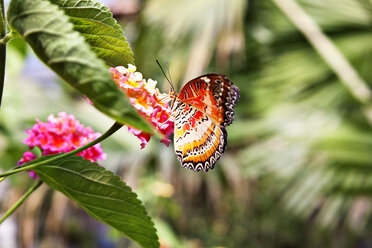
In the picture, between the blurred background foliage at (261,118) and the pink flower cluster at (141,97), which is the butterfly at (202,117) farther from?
the blurred background foliage at (261,118)

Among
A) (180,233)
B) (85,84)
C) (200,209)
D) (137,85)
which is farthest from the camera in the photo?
(200,209)

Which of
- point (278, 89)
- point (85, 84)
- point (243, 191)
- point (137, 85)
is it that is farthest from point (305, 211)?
point (85, 84)

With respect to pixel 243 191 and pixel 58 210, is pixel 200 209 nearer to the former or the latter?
pixel 243 191

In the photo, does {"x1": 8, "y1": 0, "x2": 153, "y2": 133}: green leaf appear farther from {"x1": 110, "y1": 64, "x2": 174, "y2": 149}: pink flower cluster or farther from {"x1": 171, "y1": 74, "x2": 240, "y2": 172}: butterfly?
{"x1": 171, "y1": 74, "x2": 240, "y2": 172}: butterfly

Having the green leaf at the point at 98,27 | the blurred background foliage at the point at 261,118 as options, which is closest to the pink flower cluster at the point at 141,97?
the green leaf at the point at 98,27

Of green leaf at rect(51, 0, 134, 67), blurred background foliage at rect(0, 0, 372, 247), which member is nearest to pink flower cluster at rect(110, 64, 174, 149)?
green leaf at rect(51, 0, 134, 67)

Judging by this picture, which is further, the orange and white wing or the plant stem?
the orange and white wing

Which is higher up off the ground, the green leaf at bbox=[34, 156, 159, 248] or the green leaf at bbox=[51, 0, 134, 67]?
the green leaf at bbox=[51, 0, 134, 67]
